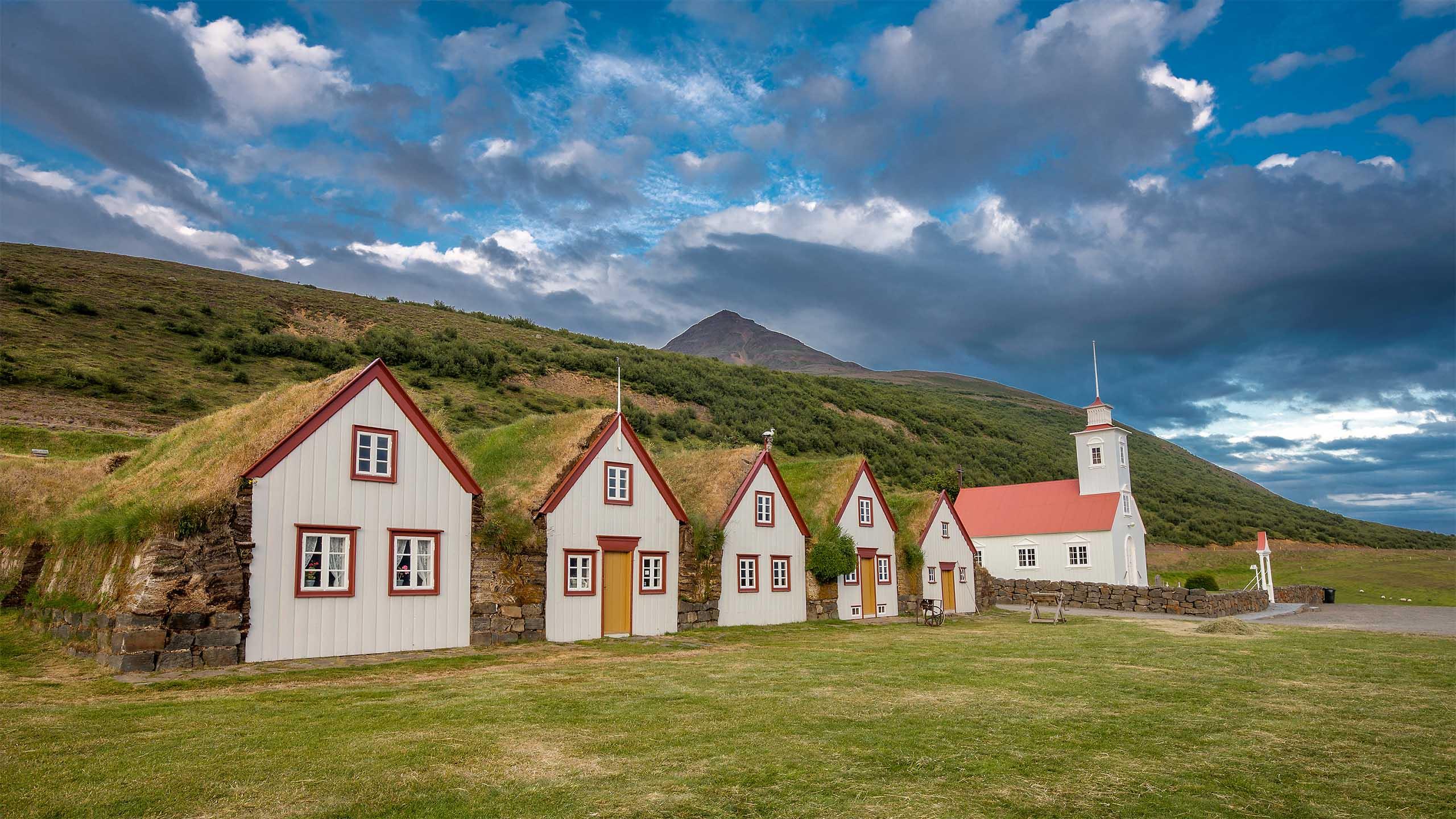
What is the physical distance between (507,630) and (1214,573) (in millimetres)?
55398

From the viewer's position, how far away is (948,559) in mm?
39000

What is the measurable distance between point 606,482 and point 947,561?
20134 mm

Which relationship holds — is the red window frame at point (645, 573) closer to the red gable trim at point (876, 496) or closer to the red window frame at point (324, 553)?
the red window frame at point (324, 553)

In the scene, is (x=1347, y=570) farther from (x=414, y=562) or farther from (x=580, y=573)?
(x=414, y=562)

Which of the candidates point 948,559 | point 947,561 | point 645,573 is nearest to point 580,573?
point 645,573

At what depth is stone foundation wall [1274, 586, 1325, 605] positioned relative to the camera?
46781 millimetres

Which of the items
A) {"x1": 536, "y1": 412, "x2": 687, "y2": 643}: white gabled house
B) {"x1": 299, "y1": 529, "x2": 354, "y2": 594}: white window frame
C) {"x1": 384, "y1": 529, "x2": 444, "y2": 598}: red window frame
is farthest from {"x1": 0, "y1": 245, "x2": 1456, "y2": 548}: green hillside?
{"x1": 299, "y1": 529, "x2": 354, "y2": 594}: white window frame

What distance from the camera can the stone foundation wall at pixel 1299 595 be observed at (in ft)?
153

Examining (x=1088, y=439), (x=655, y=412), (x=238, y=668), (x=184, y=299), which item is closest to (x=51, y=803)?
(x=238, y=668)

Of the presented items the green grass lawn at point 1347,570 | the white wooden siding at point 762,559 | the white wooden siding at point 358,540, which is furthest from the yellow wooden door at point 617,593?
the green grass lawn at point 1347,570

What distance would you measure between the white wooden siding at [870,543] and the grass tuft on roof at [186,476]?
19.7 meters

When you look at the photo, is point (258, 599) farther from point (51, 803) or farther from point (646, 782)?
point (646, 782)

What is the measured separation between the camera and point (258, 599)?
56.4ft

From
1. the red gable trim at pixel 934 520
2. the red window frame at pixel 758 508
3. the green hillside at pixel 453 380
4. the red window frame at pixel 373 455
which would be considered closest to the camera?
the red window frame at pixel 373 455
